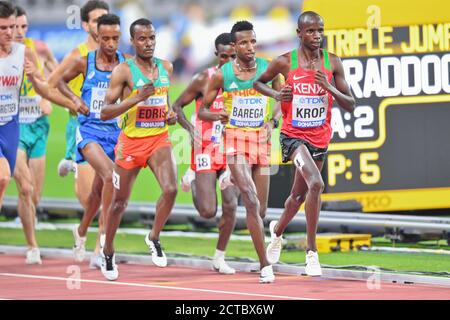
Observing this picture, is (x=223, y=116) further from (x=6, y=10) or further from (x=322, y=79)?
(x=6, y=10)

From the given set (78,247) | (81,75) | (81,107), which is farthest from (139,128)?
(78,247)

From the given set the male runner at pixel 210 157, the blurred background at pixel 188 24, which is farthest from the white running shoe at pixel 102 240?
the blurred background at pixel 188 24

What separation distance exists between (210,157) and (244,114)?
3.32 ft

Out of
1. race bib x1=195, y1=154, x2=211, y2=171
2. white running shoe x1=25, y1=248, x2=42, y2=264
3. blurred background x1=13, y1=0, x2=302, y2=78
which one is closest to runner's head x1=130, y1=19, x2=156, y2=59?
race bib x1=195, y1=154, x2=211, y2=171

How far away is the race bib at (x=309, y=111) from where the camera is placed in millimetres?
13578

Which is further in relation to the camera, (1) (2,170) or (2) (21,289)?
(1) (2,170)

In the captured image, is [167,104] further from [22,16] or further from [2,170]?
[22,16]

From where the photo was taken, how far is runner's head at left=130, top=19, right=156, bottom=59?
44.8 feet

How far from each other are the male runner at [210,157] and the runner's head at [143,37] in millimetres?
1170

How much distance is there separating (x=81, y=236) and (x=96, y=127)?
151 centimetres

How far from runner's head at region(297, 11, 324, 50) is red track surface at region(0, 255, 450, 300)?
7.66 feet

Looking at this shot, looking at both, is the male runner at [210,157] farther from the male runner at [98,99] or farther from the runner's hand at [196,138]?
the male runner at [98,99]

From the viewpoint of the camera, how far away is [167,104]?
14016 millimetres

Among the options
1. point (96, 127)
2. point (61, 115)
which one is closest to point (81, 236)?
point (96, 127)
